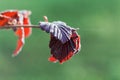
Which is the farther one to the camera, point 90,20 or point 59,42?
point 90,20

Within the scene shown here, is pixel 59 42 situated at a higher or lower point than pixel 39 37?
higher

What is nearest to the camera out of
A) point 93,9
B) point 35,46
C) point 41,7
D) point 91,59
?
point 91,59

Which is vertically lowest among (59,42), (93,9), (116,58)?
(116,58)

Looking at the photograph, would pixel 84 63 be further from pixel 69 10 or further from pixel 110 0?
pixel 110 0

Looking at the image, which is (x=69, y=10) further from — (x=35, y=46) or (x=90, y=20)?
(x=35, y=46)

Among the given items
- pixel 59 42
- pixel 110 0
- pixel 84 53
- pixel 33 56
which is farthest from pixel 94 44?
pixel 59 42

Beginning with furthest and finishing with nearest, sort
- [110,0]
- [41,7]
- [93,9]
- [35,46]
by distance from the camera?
[110,0] → [93,9] → [41,7] → [35,46]
